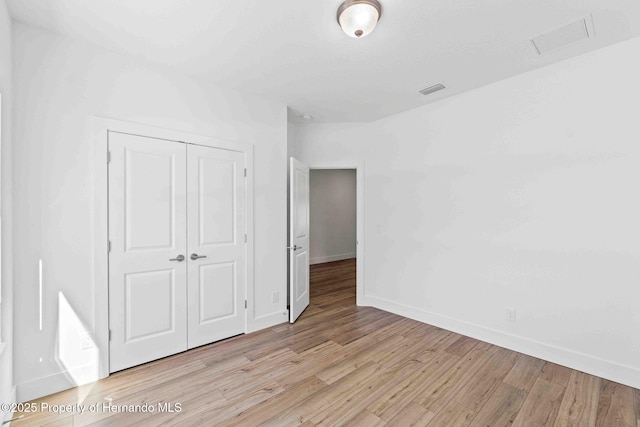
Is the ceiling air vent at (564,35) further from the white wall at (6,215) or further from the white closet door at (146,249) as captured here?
the white wall at (6,215)

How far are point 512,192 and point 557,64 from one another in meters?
1.19

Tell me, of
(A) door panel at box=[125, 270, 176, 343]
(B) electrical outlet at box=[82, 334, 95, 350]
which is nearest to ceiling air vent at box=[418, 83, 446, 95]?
(A) door panel at box=[125, 270, 176, 343]

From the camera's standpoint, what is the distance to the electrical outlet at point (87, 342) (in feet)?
7.54

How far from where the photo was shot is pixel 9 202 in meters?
1.96

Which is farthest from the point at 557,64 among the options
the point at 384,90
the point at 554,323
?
the point at 554,323

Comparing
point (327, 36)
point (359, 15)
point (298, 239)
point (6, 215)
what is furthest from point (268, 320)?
point (359, 15)

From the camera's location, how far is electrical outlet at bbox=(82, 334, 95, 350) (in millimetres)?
2297

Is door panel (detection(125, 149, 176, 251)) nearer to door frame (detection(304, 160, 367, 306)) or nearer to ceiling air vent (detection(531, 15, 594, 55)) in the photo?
door frame (detection(304, 160, 367, 306))

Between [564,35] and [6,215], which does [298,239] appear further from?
[564,35]

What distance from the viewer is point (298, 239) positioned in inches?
148

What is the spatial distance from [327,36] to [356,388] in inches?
106

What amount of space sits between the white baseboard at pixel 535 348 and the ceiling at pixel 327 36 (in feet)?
8.51

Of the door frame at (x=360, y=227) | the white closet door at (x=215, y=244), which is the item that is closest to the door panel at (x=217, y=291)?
the white closet door at (x=215, y=244)

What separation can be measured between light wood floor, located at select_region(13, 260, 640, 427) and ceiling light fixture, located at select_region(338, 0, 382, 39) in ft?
8.43
